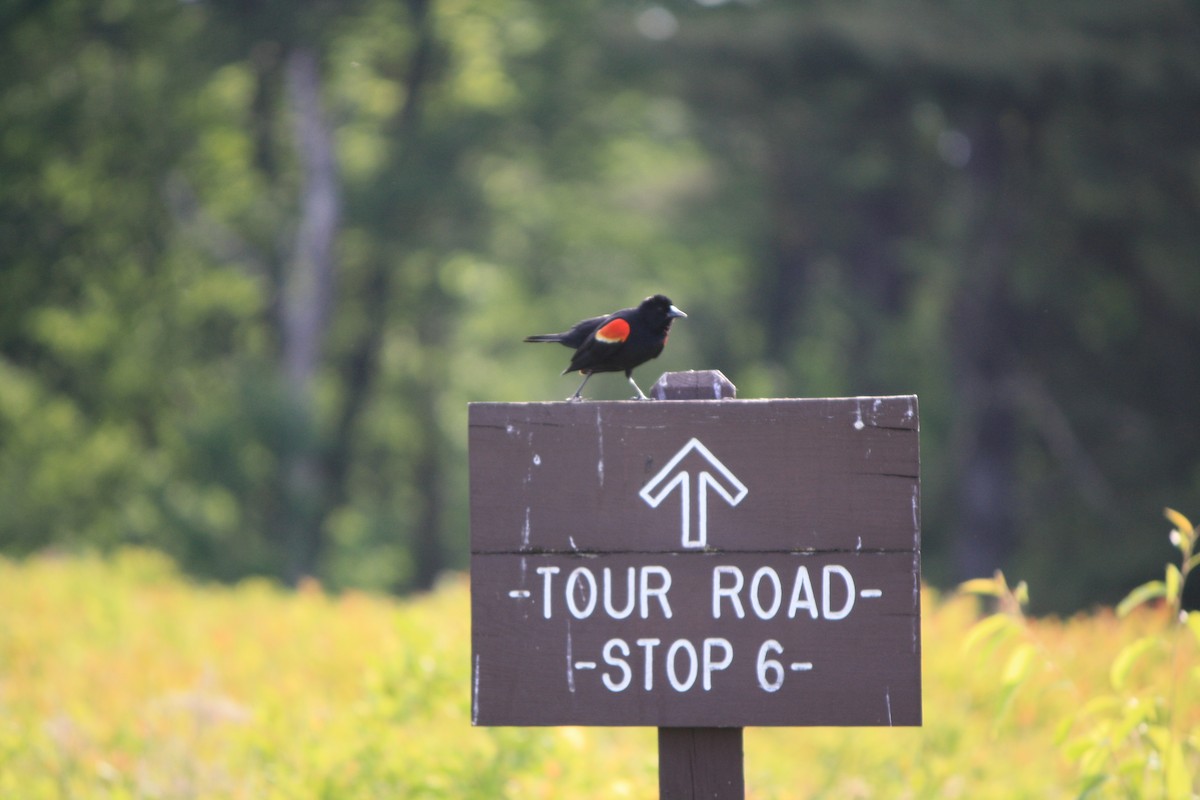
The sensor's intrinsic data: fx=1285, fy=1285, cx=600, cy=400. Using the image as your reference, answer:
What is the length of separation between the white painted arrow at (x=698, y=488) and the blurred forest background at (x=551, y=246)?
12.2 m

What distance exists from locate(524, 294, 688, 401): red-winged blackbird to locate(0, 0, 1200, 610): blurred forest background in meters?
11.7

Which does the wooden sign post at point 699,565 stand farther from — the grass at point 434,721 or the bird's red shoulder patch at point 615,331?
the grass at point 434,721

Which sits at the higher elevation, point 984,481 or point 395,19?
point 395,19

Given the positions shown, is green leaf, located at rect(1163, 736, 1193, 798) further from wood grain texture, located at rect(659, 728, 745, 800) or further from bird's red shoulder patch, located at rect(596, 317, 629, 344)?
bird's red shoulder patch, located at rect(596, 317, 629, 344)

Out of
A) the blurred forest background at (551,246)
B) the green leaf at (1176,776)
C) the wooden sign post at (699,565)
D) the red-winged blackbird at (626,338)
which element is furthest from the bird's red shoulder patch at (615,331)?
the blurred forest background at (551,246)

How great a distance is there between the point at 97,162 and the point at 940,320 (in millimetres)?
13376

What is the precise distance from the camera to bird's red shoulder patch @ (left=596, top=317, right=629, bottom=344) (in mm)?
3262

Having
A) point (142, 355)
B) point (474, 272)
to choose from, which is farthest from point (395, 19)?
point (142, 355)

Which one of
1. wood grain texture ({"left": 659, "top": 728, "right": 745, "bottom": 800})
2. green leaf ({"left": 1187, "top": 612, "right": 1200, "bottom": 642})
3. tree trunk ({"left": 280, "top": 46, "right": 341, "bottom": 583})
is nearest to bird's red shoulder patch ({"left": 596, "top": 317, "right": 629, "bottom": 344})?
wood grain texture ({"left": 659, "top": 728, "right": 745, "bottom": 800})

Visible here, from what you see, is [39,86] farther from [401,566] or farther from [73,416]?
[401,566]

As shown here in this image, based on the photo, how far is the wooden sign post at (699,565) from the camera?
277 centimetres

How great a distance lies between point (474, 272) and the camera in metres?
24.8

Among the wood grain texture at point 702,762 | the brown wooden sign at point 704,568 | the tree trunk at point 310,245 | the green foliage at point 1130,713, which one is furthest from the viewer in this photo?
the tree trunk at point 310,245

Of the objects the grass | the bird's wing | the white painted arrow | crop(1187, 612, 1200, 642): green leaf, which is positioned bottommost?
the grass
